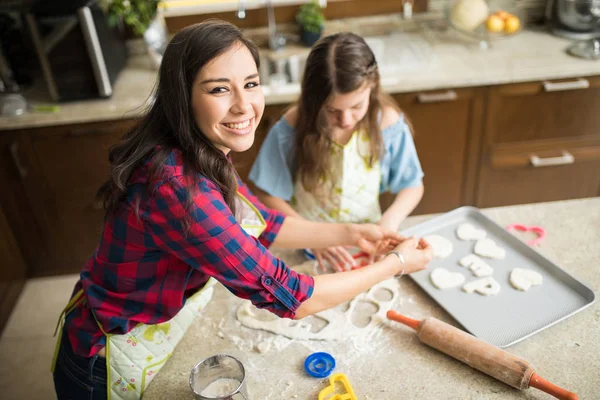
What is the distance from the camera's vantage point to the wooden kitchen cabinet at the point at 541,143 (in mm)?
2191

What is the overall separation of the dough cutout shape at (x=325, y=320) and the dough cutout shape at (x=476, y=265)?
0.57 ft

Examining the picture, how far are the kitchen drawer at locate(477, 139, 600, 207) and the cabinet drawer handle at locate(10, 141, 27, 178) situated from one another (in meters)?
1.95

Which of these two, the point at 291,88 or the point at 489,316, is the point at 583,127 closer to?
the point at 291,88

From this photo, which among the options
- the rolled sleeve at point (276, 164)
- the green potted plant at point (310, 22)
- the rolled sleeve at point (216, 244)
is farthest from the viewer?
the green potted plant at point (310, 22)

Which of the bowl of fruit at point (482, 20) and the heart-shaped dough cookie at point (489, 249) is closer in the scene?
the heart-shaped dough cookie at point (489, 249)

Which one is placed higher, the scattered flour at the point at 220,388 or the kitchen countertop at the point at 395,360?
the scattered flour at the point at 220,388

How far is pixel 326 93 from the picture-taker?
4.46 ft

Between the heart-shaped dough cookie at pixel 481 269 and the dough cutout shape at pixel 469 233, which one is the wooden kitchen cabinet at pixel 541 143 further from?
the heart-shaped dough cookie at pixel 481 269

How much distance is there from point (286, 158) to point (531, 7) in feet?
5.57

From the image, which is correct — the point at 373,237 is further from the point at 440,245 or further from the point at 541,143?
the point at 541,143

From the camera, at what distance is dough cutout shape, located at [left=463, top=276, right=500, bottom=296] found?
3.78 ft

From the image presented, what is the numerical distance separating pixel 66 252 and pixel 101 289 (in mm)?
1586

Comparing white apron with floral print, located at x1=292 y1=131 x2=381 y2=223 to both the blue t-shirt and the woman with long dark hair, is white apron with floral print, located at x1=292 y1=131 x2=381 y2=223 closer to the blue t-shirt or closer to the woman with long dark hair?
the blue t-shirt

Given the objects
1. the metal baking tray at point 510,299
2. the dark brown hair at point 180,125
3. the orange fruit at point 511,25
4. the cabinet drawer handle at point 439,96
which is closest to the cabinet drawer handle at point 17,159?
the dark brown hair at point 180,125
